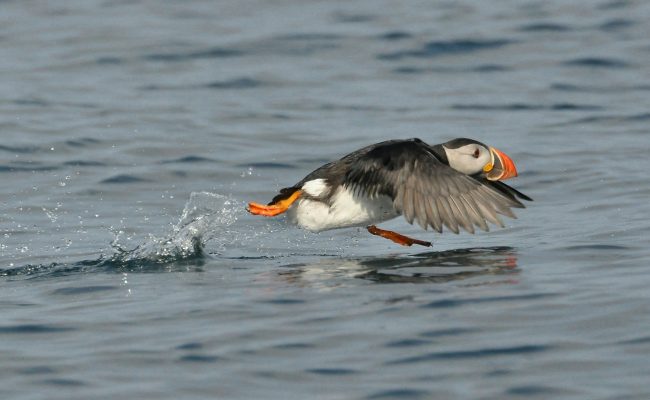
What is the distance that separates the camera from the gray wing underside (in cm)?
737

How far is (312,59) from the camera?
54.7 feet

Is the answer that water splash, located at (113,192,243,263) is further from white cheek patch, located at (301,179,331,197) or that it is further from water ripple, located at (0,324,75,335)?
water ripple, located at (0,324,75,335)

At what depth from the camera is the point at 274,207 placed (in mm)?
7746

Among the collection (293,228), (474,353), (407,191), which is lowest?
(474,353)

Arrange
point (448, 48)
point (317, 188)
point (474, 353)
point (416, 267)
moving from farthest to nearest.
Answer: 1. point (448, 48)
2. point (317, 188)
3. point (416, 267)
4. point (474, 353)

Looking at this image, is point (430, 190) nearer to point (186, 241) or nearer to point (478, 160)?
point (478, 160)

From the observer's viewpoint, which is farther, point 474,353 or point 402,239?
point 402,239

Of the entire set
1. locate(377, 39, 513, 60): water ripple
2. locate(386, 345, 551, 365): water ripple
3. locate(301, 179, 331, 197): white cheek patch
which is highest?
locate(377, 39, 513, 60): water ripple

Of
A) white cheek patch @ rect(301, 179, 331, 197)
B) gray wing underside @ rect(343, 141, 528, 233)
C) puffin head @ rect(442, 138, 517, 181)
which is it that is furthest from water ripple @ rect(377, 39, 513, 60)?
gray wing underside @ rect(343, 141, 528, 233)

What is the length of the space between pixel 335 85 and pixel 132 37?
4132mm

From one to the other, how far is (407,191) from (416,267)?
49 cm

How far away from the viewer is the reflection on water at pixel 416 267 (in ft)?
23.7

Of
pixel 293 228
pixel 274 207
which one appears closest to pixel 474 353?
pixel 274 207

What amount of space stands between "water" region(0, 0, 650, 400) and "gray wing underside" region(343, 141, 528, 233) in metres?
0.33
